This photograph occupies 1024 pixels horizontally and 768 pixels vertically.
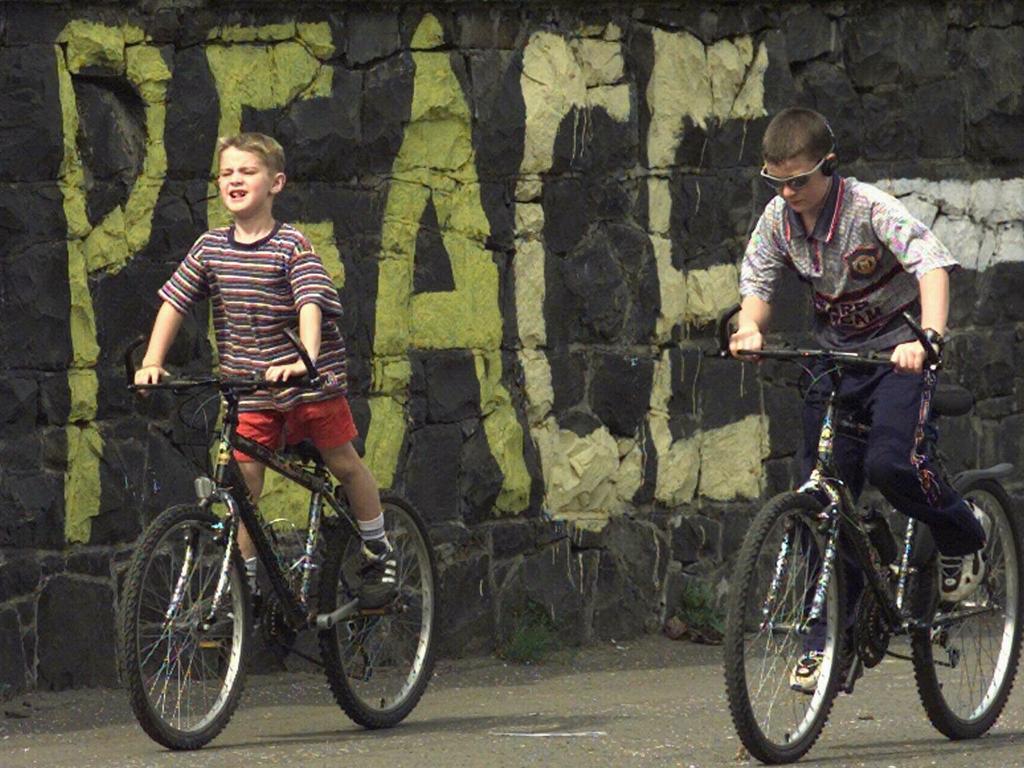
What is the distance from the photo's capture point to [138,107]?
8.88 metres

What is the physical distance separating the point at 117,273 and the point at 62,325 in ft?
0.95

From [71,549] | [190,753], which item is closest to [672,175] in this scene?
[71,549]

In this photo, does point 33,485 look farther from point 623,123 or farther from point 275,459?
point 623,123

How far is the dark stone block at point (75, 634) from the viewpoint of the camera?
8656 millimetres

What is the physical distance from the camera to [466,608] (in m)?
9.74

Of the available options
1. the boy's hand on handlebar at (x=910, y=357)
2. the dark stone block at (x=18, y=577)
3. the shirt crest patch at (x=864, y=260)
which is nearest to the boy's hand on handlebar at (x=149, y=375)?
the dark stone block at (x=18, y=577)

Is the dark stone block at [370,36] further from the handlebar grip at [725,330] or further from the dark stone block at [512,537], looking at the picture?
the handlebar grip at [725,330]

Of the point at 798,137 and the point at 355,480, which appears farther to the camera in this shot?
the point at 355,480

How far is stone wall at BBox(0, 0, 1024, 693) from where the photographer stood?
8688 mm

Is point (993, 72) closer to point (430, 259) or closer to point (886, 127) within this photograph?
point (886, 127)

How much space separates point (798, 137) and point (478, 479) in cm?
310

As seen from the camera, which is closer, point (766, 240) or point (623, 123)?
point (766, 240)

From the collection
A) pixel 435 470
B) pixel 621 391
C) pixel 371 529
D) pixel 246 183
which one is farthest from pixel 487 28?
pixel 371 529

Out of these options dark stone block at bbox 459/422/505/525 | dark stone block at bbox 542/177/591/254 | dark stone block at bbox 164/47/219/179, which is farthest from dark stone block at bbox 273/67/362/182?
dark stone block at bbox 459/422/505/525
